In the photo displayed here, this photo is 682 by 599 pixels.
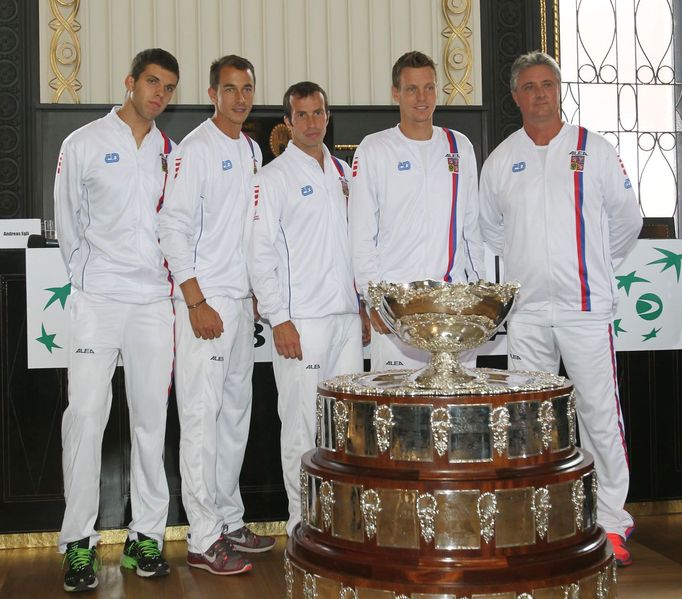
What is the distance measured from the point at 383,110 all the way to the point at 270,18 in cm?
84

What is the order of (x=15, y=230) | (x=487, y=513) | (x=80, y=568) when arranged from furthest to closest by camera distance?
(x=15, y=230) → (x=80, y=568) → (x=487, y=513)

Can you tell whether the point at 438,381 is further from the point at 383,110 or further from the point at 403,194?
the point at 383,110

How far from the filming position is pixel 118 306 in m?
3.12

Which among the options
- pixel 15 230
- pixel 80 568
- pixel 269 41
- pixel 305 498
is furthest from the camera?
pixel 269 41

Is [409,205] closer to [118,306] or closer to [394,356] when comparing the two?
[394,356]

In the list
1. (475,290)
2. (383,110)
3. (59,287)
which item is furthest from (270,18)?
(475,290)

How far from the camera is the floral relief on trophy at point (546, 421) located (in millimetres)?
1890

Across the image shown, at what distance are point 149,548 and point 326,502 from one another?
1.41 meters

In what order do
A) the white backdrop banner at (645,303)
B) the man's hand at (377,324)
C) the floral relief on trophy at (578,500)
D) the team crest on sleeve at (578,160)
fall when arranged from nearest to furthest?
the floral relief on trophy at (578,500), the man's hand at (377,324), the team crest on sleeve at (578,160), the white backdrop banner at (645,303)

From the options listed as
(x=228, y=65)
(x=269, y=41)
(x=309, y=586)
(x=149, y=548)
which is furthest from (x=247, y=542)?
(x=269, y=41)

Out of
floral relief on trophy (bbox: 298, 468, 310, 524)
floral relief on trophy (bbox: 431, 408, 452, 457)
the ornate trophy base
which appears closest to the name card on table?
floral relief on trophy (bbox: 298, 468, 310, 524)

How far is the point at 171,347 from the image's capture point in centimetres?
320

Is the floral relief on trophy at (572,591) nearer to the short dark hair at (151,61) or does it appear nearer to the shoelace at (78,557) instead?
the shoelace at (78,557)

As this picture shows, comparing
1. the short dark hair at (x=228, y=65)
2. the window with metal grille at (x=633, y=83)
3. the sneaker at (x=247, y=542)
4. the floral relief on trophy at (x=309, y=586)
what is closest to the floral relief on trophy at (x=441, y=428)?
the floral relief on trophy at (x=309, y=586)
